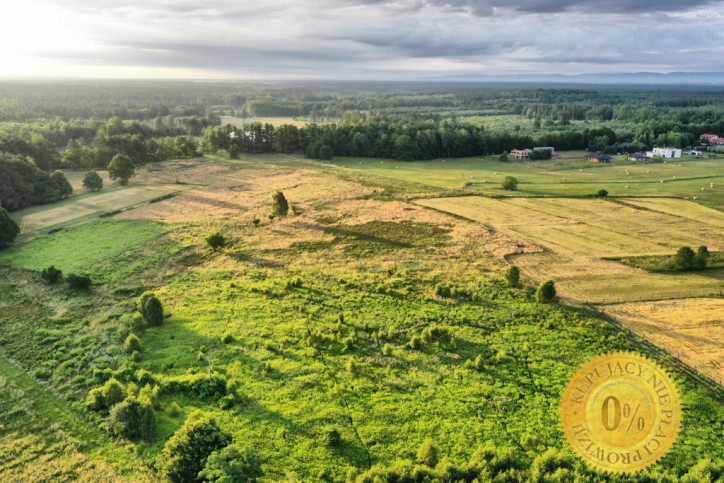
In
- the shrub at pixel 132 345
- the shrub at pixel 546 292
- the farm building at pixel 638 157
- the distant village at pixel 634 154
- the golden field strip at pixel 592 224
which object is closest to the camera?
the shrub at pixel 132 345

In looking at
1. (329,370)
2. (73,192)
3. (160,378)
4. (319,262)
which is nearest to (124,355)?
(160,378)

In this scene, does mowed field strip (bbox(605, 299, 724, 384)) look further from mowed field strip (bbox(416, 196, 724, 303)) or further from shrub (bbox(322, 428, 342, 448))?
shrub (bbox(322, 428, 342, 448))

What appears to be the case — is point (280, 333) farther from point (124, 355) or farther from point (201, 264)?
point (201, 264)

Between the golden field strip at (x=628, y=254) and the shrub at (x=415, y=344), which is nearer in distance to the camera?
the shrub at (x=415, y=344)

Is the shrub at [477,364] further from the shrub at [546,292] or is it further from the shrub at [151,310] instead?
the shrub at [151,310]

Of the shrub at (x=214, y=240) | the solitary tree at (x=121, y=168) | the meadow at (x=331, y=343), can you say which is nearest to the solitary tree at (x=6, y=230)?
the meadow at (x=331, y=343)

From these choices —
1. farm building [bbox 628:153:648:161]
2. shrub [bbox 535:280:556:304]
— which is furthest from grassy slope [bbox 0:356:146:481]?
farm building [bbox 628:153:648:161]
